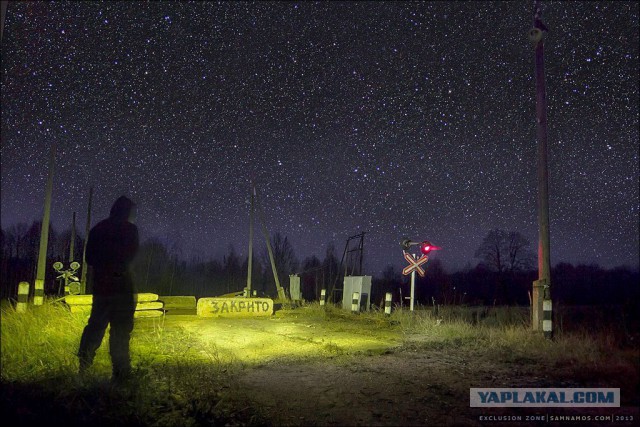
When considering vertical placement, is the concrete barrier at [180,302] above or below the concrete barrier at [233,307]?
below

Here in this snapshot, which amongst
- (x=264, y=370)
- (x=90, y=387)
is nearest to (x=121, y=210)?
(x=90, y=387)

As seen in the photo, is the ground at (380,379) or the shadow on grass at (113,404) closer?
the shadow on grass at (113,404)

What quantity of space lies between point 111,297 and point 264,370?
2504mm

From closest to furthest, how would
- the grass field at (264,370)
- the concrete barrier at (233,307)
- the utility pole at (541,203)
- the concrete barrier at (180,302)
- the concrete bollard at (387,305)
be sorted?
1. the grass field at (264,370)
2. the utility pole at (541,203)
3. the concrete barrier at (233,307)
4. the concrete bollard at (387,305)
5. the concrete barrier at (180,302)

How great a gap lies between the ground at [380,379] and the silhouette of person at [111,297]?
1.27 meters

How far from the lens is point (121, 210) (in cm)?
509

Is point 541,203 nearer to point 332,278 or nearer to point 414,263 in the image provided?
point 414,263

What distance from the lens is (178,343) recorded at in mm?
8164

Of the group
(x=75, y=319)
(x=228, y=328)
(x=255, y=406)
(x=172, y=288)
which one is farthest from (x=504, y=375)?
(x=172, y=288)

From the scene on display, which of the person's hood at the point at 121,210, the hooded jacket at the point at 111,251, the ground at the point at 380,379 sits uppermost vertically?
the person's hood at the point at 121,210

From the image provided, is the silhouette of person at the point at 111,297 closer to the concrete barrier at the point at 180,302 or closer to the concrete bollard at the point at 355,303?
the concrete bollard at the point at 355,303

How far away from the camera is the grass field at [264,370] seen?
4.10m

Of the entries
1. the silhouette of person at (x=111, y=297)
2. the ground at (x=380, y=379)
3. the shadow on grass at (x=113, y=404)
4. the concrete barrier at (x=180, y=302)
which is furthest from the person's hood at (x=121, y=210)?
the concrete barrier at (x=180, y=302)

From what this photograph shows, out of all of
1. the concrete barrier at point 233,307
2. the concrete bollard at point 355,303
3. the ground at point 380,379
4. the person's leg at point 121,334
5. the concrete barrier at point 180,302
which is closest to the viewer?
the ground at point 380,379
